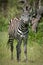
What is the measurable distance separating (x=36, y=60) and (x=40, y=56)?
602mm

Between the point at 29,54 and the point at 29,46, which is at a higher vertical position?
the point at 29,54

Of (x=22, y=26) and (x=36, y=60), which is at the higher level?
(x=22, y=26)

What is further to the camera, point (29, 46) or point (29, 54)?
point (29, 46)

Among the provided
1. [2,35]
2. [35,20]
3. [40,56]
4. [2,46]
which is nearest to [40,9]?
[35,20]

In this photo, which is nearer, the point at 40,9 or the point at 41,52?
the point at 41,52

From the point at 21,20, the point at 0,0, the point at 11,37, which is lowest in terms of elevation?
the point at 0,0

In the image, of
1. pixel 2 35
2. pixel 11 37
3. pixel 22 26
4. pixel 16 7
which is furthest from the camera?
pixel 16 7

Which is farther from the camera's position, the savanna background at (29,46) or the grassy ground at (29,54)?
the savanna background at (29,46)

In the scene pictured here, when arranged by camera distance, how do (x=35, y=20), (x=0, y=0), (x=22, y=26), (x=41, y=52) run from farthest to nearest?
1. (x=0, y=0)
2. (x=35, y=20)
3. (x=41, y=52)
4. (x=22, y=26)

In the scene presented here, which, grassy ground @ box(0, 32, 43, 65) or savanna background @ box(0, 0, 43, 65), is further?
savanna background @ box(0, 0, 43, 65)

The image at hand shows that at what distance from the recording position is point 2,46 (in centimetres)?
1136

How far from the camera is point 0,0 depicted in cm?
2214

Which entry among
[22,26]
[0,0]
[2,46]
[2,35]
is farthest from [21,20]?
[0,0]

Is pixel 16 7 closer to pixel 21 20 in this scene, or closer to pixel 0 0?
pixel 0 0
